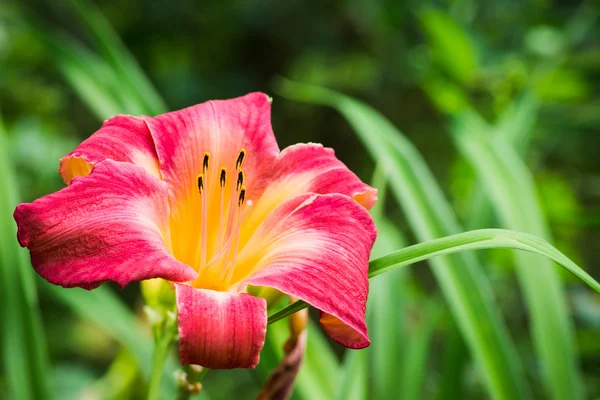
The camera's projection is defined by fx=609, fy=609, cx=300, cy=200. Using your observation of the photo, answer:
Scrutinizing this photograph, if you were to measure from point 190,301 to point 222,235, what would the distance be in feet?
0.45

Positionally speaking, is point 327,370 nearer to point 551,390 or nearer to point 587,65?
point 551,390

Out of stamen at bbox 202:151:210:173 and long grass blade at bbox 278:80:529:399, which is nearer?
stamen at bbox 202:151:210:173

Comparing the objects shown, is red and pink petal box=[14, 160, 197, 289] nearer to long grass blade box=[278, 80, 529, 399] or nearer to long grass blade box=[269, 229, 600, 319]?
long grass blade box=[269, 229, 600, 319]

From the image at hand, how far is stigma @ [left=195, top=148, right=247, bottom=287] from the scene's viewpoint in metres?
0.46

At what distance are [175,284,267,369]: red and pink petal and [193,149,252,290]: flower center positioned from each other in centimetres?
9

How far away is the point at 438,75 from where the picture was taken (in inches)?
47.9

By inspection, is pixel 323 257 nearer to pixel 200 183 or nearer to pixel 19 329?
pixel 200 183

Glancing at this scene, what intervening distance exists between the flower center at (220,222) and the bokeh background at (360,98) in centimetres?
20

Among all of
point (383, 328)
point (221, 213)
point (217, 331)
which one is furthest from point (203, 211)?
point (383, 328)

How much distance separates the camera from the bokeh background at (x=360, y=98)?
36.4 inches

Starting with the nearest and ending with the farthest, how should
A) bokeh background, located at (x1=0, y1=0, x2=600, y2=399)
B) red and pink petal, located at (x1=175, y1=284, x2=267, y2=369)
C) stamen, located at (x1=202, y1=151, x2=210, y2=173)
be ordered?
red and pink petal, located at (x1=175, y1=284, x2=267, y2=369)
stamen, located at (x1=202, y1=151, x2=210, y2=173)
bokeh background, located at (x1=0, y1=0, x2=600, y2=399)

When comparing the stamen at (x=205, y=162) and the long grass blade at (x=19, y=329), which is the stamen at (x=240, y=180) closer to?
the stamen at (x=205, y=162)

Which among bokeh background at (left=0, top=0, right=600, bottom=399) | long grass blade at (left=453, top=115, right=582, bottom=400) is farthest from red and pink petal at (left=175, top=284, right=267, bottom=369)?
long grass blade at (left=453, top=115, right=582, bottom=400)

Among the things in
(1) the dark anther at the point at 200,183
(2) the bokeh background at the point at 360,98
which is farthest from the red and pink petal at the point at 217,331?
(2) the bokeh background at the point at 360,98
